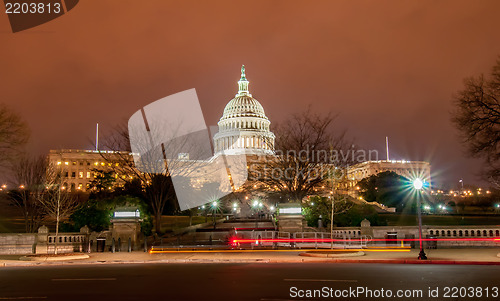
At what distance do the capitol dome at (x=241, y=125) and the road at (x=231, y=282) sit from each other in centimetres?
11716

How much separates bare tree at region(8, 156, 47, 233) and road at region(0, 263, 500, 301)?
98.3ft

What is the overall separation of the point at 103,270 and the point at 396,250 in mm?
15434

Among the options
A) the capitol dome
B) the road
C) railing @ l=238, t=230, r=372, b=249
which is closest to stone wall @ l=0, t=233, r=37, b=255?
the road

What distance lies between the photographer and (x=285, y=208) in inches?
1208

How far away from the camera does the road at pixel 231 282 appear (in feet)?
37.9

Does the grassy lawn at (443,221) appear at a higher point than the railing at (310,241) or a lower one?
higher

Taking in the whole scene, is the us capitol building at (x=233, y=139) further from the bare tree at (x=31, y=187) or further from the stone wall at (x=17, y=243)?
the stone wall at (x=17, y=243)

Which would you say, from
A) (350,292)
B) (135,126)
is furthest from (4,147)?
(350,292)

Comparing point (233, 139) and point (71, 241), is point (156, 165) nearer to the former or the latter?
point (71, 241)

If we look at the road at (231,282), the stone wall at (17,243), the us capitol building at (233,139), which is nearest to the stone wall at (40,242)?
the stone wall at (17,243)

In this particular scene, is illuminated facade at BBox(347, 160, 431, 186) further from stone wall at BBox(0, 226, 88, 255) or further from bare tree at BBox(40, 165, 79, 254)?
stone wall at BBox(0, 226, 88, 255)

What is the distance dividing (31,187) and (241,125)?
99140mm

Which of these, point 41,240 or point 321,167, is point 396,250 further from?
point 41,240

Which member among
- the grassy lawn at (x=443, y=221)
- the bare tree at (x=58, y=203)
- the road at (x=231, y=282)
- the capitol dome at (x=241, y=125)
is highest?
the capitol dome at (x=241, y=125)
